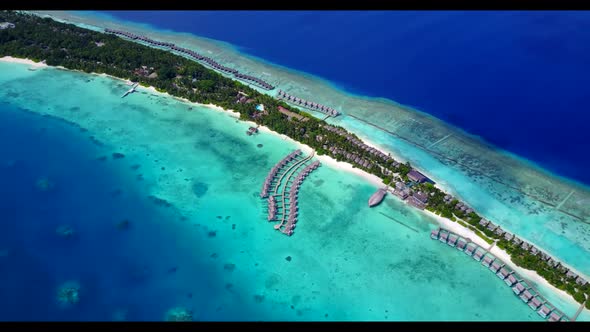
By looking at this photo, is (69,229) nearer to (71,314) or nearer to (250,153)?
(71,314)

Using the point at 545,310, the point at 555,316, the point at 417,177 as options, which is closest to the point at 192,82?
the point at 417,177

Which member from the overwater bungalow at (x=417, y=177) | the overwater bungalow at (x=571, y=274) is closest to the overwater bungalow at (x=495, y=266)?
the overwater bungalow at (x=571, y=274)

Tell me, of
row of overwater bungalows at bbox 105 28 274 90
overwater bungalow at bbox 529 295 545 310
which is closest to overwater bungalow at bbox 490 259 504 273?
overwater bungalow at bbox 529 295 545 310

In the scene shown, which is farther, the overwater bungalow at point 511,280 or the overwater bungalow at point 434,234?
the overwater bungalow at point 434,234

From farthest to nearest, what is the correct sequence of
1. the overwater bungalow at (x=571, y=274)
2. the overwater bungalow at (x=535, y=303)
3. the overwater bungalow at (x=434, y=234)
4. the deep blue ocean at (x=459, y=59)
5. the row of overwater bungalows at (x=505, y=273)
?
the deep blue ocean at (x=459, y=59)
the overwater bungalow at (x=434, y=234)
the overwater bungalow at (x=571, y=274)
the overwater bungalow at (x=535, y=303)
the row of overwater bungalows at (x=505, y=273)

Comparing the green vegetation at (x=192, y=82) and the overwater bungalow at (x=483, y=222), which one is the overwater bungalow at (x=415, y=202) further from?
the overwater bungalow at (x=483, y=222)

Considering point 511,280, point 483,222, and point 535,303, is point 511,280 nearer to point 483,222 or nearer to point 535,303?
point 535,303
